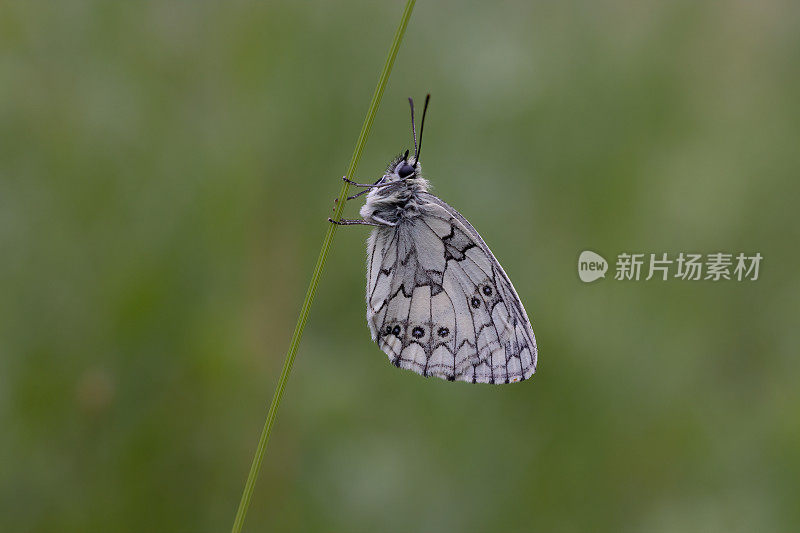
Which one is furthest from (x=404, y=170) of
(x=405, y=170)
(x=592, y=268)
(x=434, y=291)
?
(x=592, y=268)

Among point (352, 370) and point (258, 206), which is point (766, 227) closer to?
point (352, 370)

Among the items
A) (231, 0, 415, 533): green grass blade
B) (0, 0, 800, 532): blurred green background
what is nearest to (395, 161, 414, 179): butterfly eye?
(231, 0, 415, 533): green grass blade

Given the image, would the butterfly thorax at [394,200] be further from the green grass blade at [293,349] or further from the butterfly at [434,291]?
the green grass blade at [293,349]

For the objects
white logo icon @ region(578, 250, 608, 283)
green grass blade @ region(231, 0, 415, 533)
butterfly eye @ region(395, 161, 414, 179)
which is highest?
white logo icon @ region(578, 250, 608, 283)

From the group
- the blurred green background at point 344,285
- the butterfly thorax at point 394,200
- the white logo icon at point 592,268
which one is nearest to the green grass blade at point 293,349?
the butterfly thorax at point 394,200

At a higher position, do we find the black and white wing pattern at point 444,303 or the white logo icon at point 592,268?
the white logo icon at point 592,268

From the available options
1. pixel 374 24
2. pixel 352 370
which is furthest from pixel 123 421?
pixel 374 24

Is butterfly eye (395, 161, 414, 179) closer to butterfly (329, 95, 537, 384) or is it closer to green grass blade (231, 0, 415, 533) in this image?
butterfly (329, 95, 537, 384)
